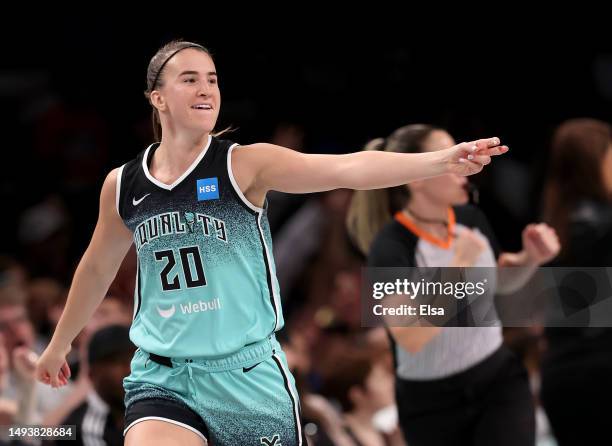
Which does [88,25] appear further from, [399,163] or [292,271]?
[399,163]

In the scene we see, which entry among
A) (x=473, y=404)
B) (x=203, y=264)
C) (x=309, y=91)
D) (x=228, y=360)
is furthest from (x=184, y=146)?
(x=309, y=91)

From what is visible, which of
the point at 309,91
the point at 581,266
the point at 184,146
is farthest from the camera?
the point at 309,91

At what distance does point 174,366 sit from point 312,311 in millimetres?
4697

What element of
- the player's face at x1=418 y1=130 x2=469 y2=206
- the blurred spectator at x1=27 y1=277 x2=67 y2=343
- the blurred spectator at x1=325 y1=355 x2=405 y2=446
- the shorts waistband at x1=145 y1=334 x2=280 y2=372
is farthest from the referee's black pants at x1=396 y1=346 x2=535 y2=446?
the blurred spectator at x1=27 y1=277 x2=67 y2=343

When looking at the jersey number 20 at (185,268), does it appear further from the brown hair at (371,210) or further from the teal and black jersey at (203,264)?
the brown hair at (371,210)

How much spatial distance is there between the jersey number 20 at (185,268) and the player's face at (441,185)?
66.4 inches

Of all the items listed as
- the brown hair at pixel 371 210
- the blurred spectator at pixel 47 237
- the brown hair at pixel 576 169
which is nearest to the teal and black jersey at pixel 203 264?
the brown hair at pixel 371 210

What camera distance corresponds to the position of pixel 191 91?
4238 millimetres

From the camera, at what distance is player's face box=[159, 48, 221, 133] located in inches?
167

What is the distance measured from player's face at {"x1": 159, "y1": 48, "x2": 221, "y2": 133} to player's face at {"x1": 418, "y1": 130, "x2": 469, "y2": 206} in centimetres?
151

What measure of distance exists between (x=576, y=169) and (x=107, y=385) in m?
2.71

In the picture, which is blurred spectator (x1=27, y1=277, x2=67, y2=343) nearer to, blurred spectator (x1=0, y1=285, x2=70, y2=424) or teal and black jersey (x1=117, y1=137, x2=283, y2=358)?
blurred spectator (x1=0, y1=285, x2=70, y2=424)

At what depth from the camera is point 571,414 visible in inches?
231

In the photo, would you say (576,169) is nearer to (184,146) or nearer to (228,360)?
(184,146)
